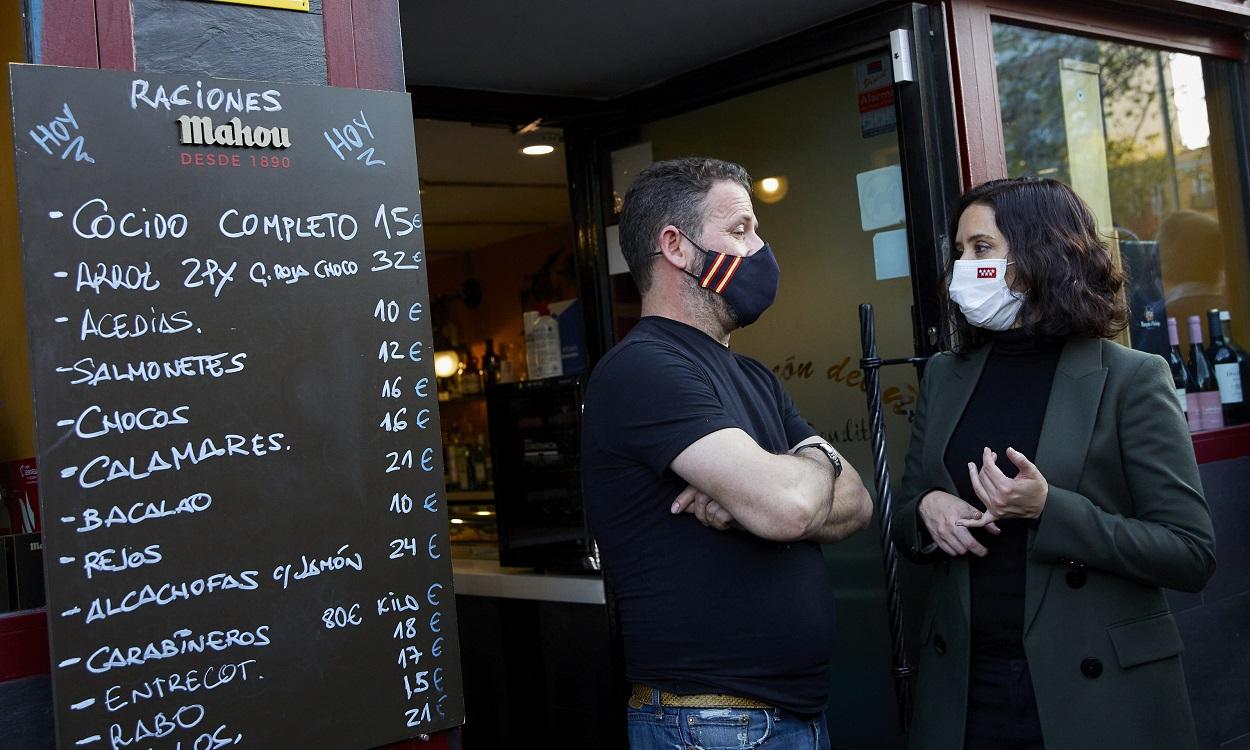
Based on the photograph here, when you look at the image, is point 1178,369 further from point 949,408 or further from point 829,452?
point 829,452

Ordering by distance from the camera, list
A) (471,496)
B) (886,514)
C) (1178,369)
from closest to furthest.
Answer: (886,514)
(1178,369)
(471,496)

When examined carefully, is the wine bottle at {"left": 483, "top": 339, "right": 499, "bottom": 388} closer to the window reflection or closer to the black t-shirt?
the window reflection

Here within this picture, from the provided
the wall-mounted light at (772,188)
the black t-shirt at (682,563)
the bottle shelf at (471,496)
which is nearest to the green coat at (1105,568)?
the black t-shirt at (682,563)

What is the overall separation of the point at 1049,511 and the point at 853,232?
1.97m

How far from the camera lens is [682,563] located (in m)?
2.12

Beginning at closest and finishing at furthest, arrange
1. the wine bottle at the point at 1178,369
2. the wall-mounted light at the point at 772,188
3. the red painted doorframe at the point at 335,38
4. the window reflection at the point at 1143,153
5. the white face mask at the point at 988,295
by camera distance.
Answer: the red painted doorframe at the point at 335,38
the white face mask at the point at 988,295
the window reflection at the point at 1143,153
the wall-mounted light at the point at 772,188
the wine bottle at the point at 1178,369

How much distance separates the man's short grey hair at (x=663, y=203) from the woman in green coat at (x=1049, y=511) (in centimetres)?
61

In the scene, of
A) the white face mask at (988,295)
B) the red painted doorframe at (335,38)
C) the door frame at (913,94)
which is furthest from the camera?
the door frame at (913,94)

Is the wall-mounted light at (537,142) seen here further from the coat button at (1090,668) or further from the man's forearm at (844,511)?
the coat button at (1090,668)

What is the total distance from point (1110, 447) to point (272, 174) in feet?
5.60

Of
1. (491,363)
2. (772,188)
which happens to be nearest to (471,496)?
(491,363)

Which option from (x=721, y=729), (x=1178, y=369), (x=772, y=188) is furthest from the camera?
(x=1178, y=369)

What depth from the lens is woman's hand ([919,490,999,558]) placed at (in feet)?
7.77

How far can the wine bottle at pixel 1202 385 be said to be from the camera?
14.8ft
